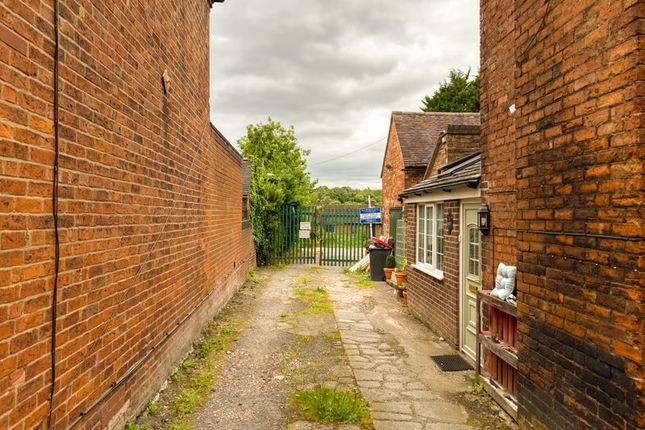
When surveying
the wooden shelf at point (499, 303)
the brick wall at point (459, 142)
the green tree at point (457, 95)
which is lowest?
the wooden shelf at point (499, 303)

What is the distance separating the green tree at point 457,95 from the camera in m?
29.7

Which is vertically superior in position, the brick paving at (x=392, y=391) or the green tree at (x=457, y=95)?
the green tree at (x=457, y=95)

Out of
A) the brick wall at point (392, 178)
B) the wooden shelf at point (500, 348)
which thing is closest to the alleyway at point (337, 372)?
the wooden shelf at point (500, 348)

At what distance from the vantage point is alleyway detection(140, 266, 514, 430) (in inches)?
156

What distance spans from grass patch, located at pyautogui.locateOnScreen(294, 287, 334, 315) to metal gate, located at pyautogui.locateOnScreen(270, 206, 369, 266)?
16.3 feet

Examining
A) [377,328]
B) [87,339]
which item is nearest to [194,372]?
[87,339]

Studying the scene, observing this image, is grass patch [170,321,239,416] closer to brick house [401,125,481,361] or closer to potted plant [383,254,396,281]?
brick house [401,125,481,361]

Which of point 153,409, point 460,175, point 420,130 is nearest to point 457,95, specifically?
point 420,130

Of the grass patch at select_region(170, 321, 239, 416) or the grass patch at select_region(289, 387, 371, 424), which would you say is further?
the grass patch at select_region(170, 321, 239, 416)

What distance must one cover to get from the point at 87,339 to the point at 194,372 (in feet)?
8.39

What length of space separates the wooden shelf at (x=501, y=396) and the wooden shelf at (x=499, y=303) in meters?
0.89

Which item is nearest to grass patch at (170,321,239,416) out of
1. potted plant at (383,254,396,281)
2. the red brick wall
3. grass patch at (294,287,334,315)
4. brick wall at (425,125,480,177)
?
grass patch at (294,287,334,315)

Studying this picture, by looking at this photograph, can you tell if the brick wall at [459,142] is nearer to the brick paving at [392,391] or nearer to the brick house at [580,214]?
Result: the brick paving at [392,391]

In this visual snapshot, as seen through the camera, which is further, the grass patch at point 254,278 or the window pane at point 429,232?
the grass patch at point 254,278
